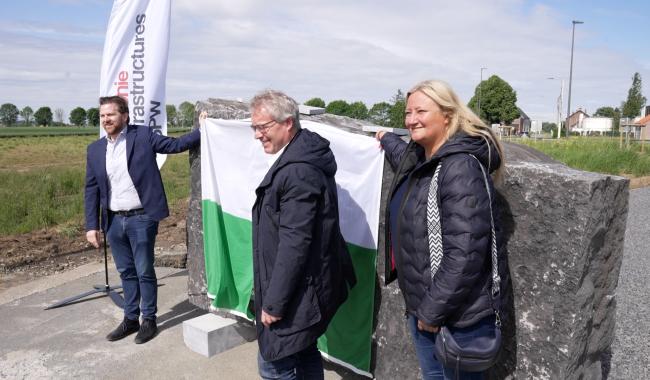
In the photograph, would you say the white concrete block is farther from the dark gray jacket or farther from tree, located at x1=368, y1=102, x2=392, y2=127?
tree, located at x1=368, y1=102, x2=392, y2=127

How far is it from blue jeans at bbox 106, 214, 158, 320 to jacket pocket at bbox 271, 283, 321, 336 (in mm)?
1990

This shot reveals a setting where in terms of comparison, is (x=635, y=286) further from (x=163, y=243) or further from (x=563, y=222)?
(x=163, y=243)

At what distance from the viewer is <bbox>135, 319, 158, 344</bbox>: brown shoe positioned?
4.17m

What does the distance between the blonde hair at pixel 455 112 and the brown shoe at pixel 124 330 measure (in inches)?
130

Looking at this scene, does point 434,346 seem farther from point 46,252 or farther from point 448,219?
point 46,252

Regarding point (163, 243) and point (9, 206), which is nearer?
point (163, 243)

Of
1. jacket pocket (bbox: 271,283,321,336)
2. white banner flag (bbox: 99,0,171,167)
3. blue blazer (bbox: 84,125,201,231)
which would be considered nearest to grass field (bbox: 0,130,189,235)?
white banner flag (bbox: 99,0,171,167)

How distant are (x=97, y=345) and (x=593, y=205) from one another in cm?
373

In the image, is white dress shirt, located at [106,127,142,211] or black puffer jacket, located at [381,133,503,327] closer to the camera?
black puffer jacket, located at [381,133,503,327]

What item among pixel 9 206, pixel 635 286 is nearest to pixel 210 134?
pixel 635 286

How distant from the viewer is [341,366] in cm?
367

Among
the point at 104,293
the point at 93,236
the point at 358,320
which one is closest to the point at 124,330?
the point at 93,236

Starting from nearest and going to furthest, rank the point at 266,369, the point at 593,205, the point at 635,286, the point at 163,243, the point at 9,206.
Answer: the point at 593,205, the point at 266,369, the point at 635,286, the point at 163,243, the point at 9,206

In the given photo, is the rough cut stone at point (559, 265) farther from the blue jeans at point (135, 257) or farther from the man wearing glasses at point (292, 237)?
the blue jeans at point (135, 257)
